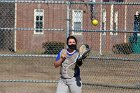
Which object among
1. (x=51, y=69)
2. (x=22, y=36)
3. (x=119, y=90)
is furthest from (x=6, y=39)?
(x=119, y=90)

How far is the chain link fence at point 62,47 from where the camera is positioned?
33.3ft

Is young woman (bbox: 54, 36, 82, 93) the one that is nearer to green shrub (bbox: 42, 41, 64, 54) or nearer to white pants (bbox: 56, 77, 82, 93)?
white pants (bbox: 56, 77, 82, 93)

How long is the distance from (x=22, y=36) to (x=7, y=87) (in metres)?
12.3

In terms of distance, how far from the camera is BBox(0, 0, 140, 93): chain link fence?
1016 centimetres

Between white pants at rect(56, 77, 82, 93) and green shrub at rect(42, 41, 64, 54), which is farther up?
green shrub at rect(42, 41, 64, 54)

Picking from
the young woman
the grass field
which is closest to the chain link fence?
the grass field

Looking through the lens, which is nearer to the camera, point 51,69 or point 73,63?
point 73,63

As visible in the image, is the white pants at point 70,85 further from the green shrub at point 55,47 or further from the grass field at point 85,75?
the green shrub at point 55,47

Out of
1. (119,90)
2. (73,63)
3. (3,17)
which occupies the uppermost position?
(3,17)

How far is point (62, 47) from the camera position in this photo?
15.5 metres

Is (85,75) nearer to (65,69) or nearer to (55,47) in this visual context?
(55,47)

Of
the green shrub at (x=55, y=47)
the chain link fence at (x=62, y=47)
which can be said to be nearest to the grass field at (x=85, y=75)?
the chain link fence at (x=62, y=47)

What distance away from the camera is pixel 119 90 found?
11727 millimetres

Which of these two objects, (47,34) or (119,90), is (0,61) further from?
(119,90)
